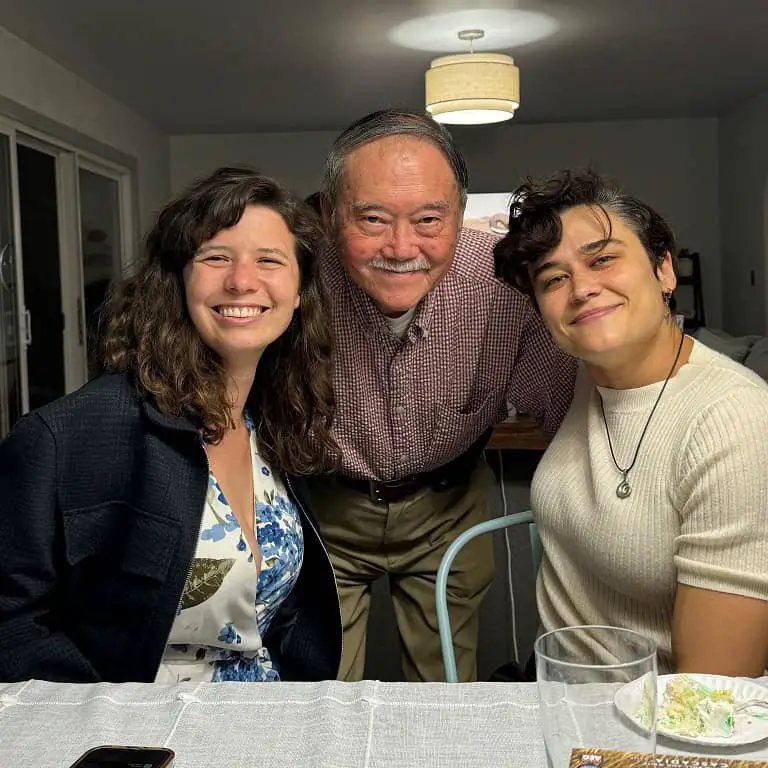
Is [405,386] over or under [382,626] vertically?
over

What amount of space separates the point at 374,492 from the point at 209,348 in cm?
66

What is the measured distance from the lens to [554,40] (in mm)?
5805

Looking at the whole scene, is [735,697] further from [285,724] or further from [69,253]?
[69,253]

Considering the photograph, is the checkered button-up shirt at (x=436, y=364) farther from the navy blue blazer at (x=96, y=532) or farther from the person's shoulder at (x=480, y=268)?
the navy blue blazer at (x=96, y=532)

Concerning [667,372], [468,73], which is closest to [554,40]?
[468,73]

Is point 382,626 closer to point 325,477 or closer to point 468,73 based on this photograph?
point 325,477

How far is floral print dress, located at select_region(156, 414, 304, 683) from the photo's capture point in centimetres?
150

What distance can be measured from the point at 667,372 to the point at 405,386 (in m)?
0.64

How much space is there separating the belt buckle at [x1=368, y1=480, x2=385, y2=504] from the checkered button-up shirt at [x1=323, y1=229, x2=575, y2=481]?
8cm

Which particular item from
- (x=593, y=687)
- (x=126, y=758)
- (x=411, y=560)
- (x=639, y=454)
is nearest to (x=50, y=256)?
(x=411, y=560)

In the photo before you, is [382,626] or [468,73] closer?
[382,626]

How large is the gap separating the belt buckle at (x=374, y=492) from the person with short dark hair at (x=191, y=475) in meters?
0.36

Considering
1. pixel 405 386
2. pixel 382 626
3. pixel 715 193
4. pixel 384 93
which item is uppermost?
pixel 384 93

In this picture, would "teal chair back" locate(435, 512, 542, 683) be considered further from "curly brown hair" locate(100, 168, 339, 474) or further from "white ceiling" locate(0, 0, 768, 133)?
"white ceiling" locate(0, 0, 768, 133)
